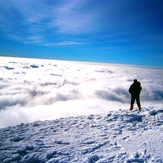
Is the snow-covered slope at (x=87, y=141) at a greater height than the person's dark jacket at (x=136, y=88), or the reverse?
the person's dark jacket at (x=136, y=88)

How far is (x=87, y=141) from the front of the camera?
18.2ft

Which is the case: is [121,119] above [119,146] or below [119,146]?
above

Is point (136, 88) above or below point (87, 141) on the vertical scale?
above

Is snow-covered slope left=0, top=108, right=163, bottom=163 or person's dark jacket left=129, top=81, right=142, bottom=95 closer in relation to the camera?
snow-covered slope left=0, top=108, right=163, bottom=163

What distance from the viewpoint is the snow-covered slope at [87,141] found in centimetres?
446

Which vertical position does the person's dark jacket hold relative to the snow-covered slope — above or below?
above

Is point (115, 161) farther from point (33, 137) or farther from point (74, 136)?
point (33, 137)

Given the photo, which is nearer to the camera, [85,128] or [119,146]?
[119,146]

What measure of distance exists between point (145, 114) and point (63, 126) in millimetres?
4793

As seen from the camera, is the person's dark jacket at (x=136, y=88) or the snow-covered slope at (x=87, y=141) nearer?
the snow-covered slope at (x=87, y=141)

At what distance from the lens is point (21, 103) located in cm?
7819

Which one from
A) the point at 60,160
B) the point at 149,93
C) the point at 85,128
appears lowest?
the point at 60,160

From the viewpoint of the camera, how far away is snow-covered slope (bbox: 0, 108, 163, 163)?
446cm

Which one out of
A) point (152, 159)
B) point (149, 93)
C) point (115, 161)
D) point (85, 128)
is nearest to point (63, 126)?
point (85, 128)
